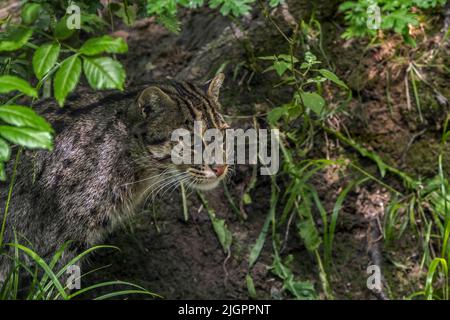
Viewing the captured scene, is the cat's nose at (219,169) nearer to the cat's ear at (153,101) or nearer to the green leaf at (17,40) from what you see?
the cat's ear at (153,101)

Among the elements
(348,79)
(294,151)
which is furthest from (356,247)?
(348,79)

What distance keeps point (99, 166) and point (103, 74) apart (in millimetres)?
1827

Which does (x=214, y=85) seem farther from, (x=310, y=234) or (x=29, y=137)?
(x=29, y=137)

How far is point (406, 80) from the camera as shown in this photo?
6.15m

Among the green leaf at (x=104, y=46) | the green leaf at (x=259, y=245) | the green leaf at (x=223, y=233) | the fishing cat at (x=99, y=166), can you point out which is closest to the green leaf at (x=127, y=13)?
the fishing cat at (x=99, y=166)

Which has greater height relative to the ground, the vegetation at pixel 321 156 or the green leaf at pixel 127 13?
the green leaf at pixel 127 13

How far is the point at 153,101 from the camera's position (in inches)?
192

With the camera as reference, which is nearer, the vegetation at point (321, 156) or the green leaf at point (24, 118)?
the green leaf at point (24, 118)

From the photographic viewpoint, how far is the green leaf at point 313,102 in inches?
198

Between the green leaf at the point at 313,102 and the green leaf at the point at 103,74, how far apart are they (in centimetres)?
213

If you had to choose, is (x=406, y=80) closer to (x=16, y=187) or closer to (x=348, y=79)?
(x=348, y=79)

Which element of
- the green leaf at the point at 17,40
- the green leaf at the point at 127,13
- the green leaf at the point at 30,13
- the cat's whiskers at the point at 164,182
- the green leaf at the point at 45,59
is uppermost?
the green leaf at the point at 127,13

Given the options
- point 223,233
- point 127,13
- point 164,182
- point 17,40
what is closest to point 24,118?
point 17,40

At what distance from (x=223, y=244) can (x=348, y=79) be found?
6.06 ft
